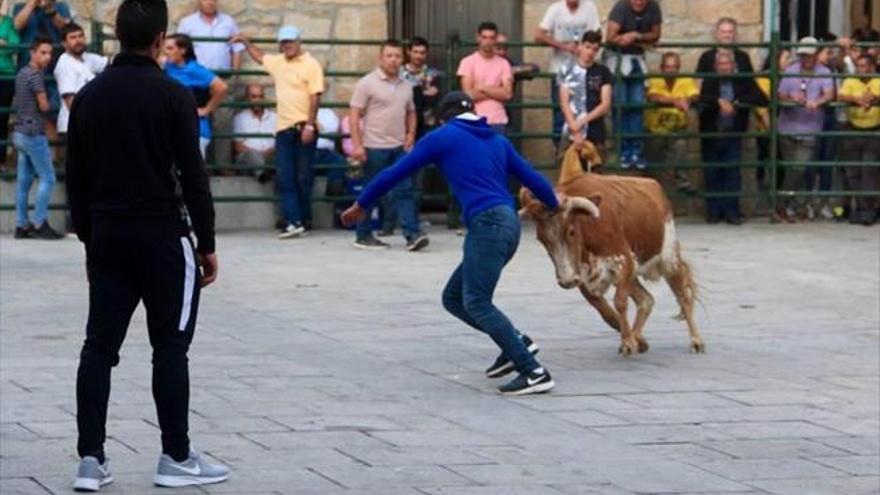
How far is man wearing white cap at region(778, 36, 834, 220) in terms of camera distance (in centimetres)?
1972

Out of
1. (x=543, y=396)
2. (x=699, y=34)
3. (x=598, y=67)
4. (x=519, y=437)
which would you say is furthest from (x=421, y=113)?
(x=519, y=437)

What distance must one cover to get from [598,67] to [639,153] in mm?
1266

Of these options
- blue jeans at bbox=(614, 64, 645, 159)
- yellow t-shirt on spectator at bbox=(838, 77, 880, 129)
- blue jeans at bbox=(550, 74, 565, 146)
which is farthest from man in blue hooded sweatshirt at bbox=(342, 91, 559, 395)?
yellow t-shirt on spectator at bbox=(838, 77, 880, 129)

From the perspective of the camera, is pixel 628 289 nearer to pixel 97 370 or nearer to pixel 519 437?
pixel 519 437

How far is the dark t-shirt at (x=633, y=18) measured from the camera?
1917 centimetres

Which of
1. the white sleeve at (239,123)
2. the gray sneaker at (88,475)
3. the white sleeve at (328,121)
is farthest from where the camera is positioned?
the white sleeve at (328,121)

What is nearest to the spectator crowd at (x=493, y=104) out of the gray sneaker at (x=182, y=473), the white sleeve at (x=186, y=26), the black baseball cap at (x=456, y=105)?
the white sleeve at (x=186, y=26)

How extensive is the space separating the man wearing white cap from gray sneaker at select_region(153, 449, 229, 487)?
41.6 ft

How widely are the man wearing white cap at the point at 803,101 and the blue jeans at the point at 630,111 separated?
142 cm

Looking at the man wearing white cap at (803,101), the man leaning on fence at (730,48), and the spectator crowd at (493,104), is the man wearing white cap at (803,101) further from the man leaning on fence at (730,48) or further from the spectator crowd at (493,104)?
the man leaning on fence at (730,48)

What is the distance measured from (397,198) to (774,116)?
4.32 meters

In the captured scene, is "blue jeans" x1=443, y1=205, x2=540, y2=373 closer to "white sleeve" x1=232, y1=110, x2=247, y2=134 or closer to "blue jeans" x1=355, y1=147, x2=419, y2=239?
"blue jeans" x1=355, y1=147, x2=419, y2=239

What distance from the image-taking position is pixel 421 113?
18422 mm

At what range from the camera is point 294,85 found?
59.3 feet
